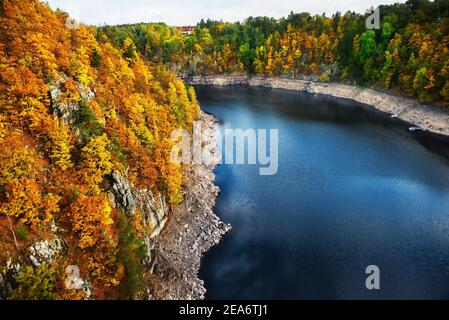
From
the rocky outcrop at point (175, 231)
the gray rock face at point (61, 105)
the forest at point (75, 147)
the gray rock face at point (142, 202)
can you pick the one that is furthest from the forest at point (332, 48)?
the gray rock face at point (142, 202)

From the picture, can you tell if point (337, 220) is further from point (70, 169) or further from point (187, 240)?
point (70, 169)

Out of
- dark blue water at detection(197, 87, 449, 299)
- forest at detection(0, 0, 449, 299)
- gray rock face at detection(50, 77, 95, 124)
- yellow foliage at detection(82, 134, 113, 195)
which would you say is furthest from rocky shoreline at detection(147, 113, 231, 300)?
gray rock face at detection(50, 77, 95, 124)

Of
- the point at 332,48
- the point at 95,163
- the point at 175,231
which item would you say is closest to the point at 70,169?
the point at 95,163

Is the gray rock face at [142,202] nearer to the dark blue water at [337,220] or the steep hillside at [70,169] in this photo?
the steep hillside at [70,169]

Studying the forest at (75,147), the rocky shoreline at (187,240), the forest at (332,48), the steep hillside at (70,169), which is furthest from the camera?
the forest at (332,48)

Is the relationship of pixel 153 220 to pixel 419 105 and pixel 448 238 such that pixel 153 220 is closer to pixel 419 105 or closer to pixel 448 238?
pixel 448 238

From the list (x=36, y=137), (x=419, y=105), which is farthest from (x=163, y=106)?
(x=419, y=105)
